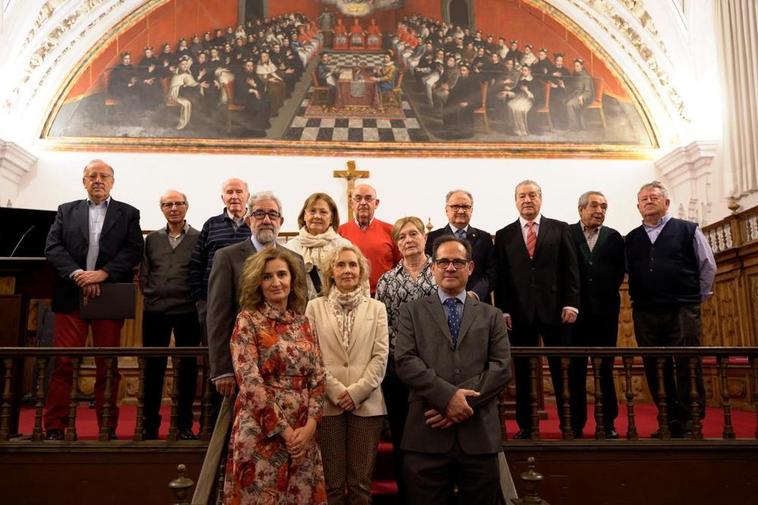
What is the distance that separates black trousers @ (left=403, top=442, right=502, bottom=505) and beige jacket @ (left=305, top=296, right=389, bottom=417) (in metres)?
0.32

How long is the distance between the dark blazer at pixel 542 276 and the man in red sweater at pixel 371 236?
74 centimetres

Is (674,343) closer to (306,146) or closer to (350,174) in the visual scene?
(350,174)

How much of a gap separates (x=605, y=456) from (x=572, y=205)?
20.5 feet

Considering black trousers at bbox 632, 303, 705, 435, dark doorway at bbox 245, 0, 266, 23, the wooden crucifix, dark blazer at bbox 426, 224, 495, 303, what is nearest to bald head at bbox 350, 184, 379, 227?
dark blazer at bbox 426, 224, 495, 303

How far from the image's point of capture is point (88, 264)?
401 centimetres

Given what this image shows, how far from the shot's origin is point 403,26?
10.1m

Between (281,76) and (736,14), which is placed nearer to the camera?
(736,14)

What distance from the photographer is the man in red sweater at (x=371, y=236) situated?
4223 millimetres

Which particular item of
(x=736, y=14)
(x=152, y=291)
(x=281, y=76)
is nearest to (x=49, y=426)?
(x=152, y=291)

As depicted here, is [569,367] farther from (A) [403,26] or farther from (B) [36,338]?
(A) [403,26]

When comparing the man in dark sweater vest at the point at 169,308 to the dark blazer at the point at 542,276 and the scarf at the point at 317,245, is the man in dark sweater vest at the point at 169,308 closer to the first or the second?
the scarf at the point at 317,245

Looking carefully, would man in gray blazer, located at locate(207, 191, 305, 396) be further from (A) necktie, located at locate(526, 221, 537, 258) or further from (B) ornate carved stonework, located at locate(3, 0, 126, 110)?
(B) ornate carved stonework, located at locate(3, 0, 126, 110)

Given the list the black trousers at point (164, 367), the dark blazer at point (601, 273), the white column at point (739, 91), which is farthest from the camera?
the white column at point (739, 91)

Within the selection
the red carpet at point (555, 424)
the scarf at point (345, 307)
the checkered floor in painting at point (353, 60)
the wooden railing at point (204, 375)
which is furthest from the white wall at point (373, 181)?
the scarf at point (345, 307)
